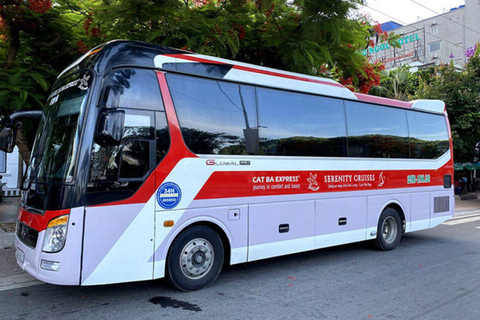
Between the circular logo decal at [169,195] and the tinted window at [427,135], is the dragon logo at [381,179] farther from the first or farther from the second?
the circular logo decal at [169,195]

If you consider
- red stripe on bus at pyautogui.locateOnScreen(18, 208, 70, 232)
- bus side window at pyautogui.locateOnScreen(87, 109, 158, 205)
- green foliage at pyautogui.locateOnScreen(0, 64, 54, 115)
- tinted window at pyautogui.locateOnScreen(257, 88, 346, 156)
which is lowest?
red stripe on bus at pyautogui.locateOnScreen(18, 208, 70, 232)

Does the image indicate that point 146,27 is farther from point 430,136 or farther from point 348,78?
point 430,136

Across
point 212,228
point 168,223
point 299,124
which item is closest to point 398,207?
point 299,124

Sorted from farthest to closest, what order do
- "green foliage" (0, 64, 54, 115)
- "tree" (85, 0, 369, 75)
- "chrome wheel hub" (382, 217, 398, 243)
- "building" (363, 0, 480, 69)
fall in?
"building" (363, 0, 480, 69) < "chrome wheel hub" (382, 217, 398, 243) < "tree" (85, 0, 369, 75) < "green foliage" (0, 64, 54, 115)

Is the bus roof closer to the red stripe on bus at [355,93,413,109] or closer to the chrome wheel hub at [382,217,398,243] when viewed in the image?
the red stripe on bus at [355,93,413,109]

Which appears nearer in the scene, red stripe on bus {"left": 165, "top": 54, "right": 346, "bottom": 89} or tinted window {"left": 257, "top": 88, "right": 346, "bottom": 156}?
red stripe on bus {"left": 165, "top": 54, "right": 346, "bottom": 89}

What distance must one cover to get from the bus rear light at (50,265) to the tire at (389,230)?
249 inches

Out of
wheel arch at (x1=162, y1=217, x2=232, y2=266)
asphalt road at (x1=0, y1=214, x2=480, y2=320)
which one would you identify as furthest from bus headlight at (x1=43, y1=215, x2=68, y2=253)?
wheel arch at (x1=162, y1=217, x2=232, y2=266)

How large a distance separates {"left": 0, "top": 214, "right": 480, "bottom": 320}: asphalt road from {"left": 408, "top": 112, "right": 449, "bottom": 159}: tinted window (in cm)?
276

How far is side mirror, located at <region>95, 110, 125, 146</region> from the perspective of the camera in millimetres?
4422

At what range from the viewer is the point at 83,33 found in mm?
8094

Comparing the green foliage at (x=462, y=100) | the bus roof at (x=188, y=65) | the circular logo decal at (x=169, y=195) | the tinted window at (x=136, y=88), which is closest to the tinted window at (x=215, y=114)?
the bus roof at (x=188, y=65)

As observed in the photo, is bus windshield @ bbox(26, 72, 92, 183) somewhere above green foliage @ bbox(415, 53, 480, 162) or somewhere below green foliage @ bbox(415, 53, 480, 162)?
below

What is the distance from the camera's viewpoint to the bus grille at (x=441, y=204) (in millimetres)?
9422
